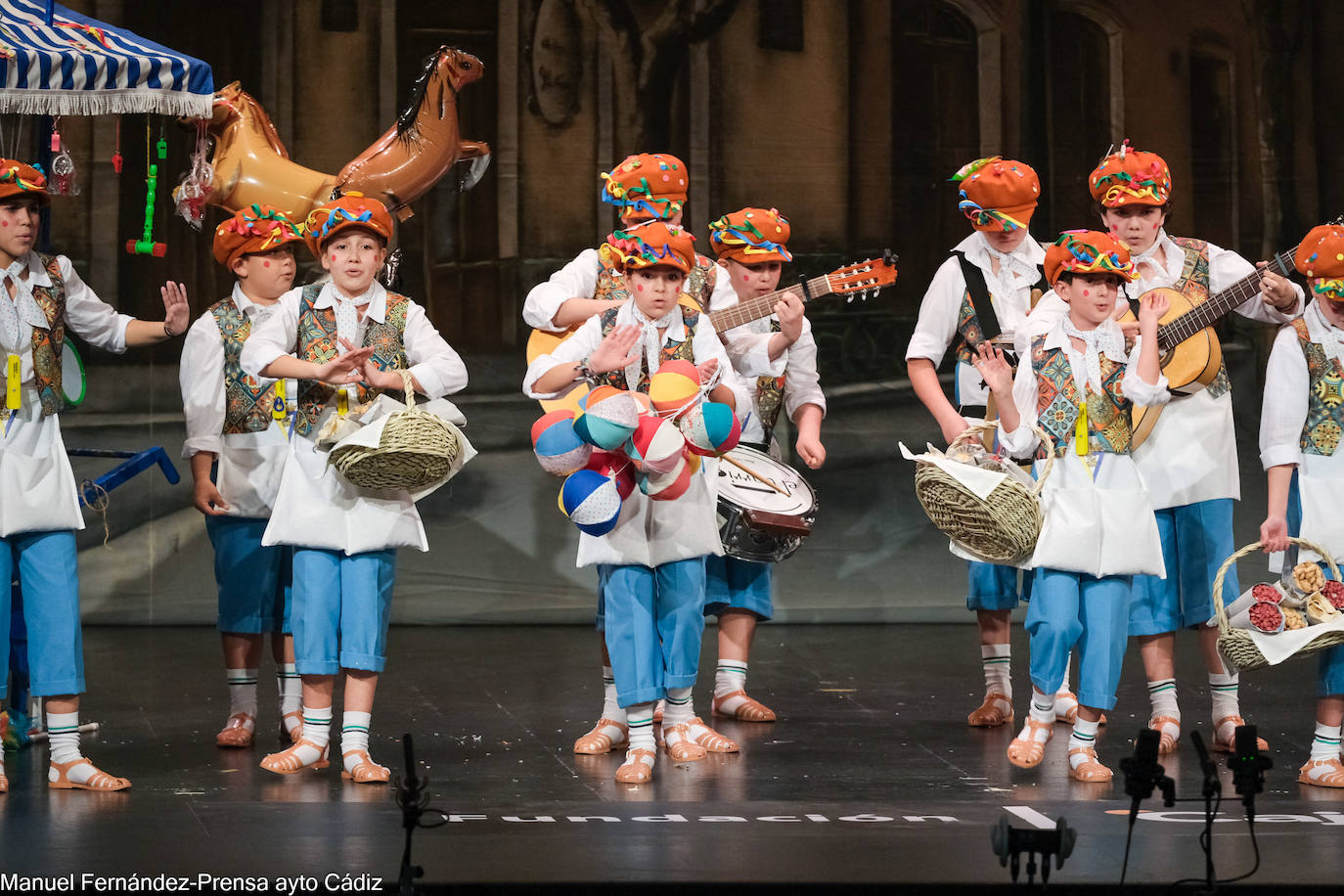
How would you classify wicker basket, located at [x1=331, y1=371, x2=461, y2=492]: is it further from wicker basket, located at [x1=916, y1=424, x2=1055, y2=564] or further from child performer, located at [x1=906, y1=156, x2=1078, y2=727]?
child performer, located at [x1=906, y1=156, x2=1078, y2=727]

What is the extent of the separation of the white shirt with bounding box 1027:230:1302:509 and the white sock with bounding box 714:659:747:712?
1.44 meters

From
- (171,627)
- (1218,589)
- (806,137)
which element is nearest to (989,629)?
(1218,589)

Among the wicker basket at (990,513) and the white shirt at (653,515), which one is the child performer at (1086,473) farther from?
the white shirt at (653,515)

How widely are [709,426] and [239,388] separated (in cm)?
156

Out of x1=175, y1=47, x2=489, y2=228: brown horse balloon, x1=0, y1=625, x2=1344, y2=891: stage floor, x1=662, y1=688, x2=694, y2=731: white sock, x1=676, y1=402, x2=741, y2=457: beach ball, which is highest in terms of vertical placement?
x1=175, y1=47, x2=489, y2=228: brown horse balloon

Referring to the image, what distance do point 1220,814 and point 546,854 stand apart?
1.65 meters

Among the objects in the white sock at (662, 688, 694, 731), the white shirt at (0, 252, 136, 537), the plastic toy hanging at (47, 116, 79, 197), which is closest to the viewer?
the white shirt at (0, 252, 136, 537)

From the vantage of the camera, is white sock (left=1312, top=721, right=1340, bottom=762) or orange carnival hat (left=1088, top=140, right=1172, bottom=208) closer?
white sock (left=1312, top=721, right=1340, bottom=762)

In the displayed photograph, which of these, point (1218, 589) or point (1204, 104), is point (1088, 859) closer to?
point (1218, 589)

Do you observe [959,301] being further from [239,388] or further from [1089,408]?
[239,388]

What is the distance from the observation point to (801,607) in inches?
340

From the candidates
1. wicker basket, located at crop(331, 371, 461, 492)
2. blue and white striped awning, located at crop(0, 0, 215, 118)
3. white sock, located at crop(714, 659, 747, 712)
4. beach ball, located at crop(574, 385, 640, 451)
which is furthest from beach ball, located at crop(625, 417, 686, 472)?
blue and white striped awning, located at crop(0, 0, 215, 118)

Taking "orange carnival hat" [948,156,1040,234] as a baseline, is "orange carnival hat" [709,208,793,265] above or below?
below

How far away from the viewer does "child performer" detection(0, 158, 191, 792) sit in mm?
4719
